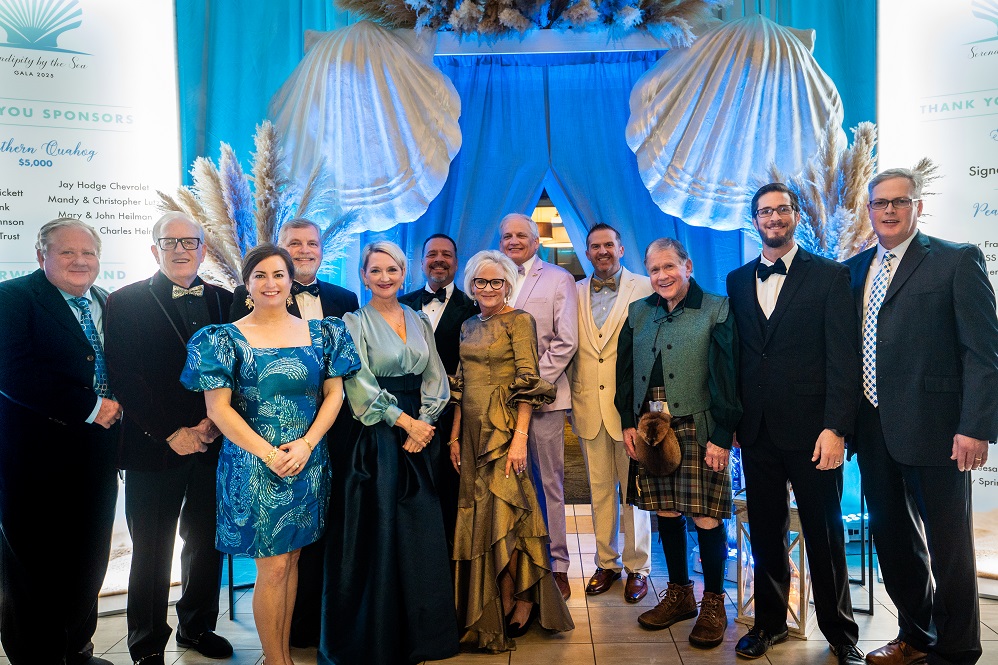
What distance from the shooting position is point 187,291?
2979 millimetres

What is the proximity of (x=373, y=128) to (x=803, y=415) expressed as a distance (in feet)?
9.11

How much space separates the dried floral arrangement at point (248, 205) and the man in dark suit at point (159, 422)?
81 cm

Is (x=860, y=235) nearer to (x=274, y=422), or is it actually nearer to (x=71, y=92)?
(x=274, y=422)

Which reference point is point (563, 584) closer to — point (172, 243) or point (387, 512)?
point (387, 512)

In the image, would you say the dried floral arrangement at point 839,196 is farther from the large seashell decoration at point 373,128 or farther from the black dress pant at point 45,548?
the black dress pant at point 45,548

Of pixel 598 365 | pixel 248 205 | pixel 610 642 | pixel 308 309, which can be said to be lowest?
pixel 610 642

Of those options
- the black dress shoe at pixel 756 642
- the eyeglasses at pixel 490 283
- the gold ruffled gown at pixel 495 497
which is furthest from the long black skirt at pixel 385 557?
the black dress shoe at pixel 756 642

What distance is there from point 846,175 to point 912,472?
174 centimetres

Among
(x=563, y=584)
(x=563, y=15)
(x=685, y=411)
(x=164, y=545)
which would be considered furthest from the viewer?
(x=563, y=15)

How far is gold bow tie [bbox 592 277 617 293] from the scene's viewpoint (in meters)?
3.72

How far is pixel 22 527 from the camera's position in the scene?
2814mm

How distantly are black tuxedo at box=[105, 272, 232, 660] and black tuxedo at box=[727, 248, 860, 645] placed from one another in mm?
A: 2176

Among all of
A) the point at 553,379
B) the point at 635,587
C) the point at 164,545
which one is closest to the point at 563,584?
the point at 635,587

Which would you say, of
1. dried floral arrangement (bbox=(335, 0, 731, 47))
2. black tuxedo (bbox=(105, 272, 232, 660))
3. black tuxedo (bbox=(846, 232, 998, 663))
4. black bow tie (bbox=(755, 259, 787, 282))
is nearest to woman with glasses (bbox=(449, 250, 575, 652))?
black bow tie (bbox=(755, 259, 787, 282))
